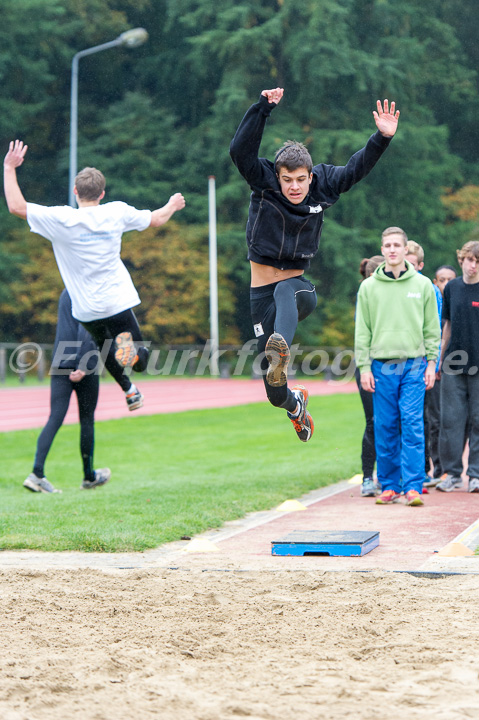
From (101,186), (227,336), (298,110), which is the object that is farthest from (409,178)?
(101,186)

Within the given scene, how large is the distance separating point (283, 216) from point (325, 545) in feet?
7.14

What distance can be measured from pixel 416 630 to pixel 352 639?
0.32 m

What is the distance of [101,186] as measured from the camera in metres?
7.26

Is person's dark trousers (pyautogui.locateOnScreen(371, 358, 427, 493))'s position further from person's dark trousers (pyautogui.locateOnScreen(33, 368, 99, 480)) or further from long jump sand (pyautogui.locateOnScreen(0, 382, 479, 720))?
long jump sand (pyautogui.locateOnScreen(0, 382, 479, 720))

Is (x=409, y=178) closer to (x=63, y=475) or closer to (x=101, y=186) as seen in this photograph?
(x=63, y=475)

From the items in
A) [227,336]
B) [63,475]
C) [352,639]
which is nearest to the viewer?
[352,639]

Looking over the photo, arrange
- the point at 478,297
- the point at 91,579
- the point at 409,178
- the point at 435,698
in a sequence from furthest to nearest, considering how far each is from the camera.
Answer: the point at 409,178, the point at 478,297, the point at 91,579, the point at 435,698

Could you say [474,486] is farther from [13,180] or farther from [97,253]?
[13,180]

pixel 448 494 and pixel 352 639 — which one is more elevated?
pixel 352 639

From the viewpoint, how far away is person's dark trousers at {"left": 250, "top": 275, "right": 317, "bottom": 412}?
6.00 meters

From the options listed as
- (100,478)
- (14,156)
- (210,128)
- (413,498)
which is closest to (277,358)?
(14,156)

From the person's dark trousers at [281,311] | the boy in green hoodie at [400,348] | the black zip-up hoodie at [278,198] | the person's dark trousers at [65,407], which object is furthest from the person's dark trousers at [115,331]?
the boy in green hoodie at [400,348]

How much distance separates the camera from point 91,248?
272 inches

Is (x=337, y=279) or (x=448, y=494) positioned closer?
(x=448, y=494)
